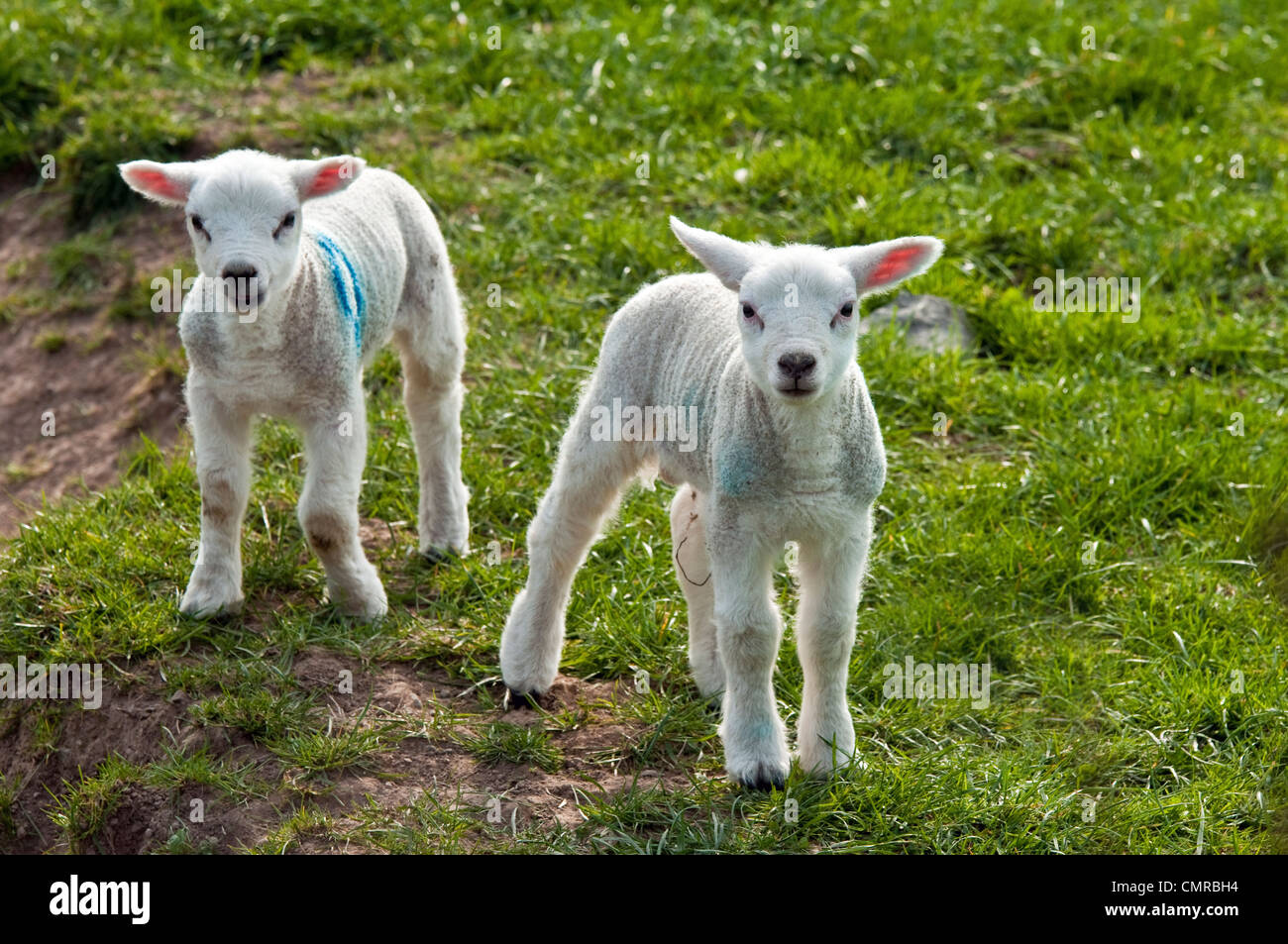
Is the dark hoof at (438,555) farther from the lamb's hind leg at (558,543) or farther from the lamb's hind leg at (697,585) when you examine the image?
the lamb's hind leg at (697,585)

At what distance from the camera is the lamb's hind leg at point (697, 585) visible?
5.86m

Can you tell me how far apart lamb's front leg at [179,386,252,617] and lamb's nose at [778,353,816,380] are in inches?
98.0

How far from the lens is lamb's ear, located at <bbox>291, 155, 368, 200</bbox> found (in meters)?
5.86

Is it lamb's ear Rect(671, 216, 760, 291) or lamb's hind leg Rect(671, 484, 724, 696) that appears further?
lamb's hind leg Rect(671, 484, 724, 696)

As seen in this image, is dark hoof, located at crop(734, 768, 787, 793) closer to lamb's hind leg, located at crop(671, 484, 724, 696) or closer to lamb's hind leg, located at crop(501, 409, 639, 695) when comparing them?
lamb's hind leg, located at crop(671, 484, 724, 696)

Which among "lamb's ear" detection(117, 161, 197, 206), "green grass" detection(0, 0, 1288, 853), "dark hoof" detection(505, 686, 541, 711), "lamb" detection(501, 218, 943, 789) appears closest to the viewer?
"lamb" detection(501, 218, 943, 789)

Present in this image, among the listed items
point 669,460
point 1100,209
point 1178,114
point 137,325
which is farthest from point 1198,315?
point 137,325

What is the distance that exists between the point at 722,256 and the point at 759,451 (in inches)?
24.6

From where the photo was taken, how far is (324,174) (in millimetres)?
5902

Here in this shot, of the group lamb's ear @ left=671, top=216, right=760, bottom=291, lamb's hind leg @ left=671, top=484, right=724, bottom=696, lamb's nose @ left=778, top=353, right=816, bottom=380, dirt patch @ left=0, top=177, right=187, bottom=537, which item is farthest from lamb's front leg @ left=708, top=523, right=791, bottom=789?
dirt patch @ left=0, top=177, right=187, bottom=537

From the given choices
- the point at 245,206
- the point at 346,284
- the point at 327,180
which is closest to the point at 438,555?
the point at 346,284

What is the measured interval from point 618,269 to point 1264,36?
5.39 m

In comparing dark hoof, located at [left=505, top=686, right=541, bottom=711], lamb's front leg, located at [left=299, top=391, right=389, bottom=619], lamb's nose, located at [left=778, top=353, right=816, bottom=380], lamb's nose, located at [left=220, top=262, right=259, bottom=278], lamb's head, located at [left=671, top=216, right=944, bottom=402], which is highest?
lamb's nose, located at [left=220, top=262, right=259, bottom=278]

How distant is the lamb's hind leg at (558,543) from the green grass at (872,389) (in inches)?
8.5
